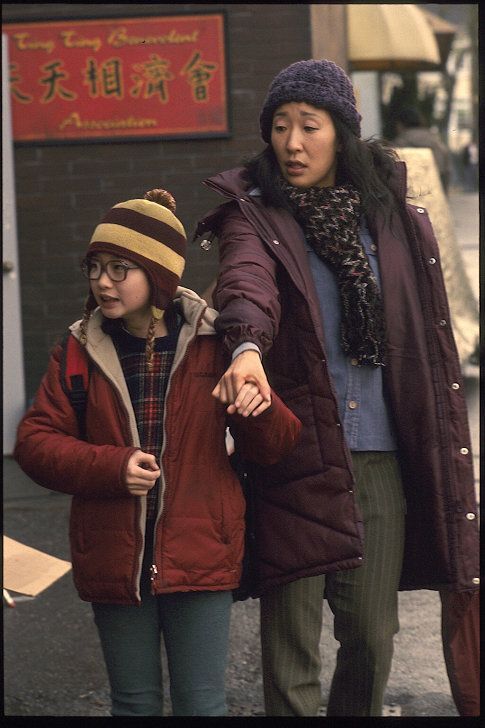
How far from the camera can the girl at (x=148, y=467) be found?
2832mm

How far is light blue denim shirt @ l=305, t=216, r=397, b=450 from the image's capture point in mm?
3023

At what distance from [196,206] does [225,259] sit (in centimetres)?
424

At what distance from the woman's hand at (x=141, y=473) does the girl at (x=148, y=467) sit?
1.5 inches

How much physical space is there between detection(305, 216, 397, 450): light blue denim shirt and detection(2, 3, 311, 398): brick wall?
3845 millimetres

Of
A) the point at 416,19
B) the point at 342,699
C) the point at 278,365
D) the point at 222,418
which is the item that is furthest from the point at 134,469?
the point at 416,19

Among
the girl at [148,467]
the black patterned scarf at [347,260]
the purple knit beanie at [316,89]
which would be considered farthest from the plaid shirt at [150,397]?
the purple knit beanie at [316,89]

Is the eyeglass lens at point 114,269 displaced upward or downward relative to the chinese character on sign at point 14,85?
downward

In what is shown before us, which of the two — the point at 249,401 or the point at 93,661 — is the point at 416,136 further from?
the point at 249,401

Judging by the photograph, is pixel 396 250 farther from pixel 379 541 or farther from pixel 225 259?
pixel 379 541

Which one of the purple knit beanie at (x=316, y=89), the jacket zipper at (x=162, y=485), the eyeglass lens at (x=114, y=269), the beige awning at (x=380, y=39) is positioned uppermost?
the beige awning at (x=380, y=39)

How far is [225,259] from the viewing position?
293 centimetres

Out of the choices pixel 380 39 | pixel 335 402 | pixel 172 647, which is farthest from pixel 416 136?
pixel 172 647

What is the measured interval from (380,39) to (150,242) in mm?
9952

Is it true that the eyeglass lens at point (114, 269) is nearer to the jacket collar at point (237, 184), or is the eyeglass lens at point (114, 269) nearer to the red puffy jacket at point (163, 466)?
the red puffy jacket at point (163, 466)
